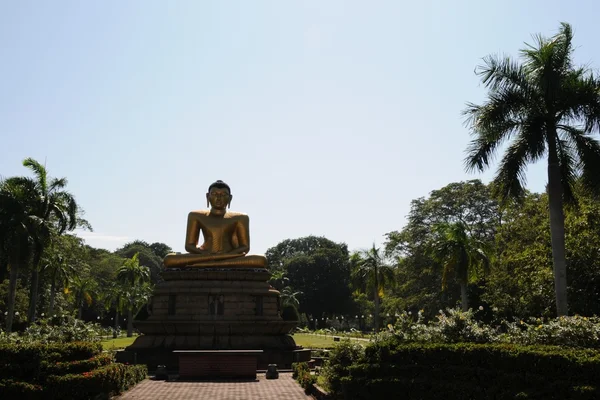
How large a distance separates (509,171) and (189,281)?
1248 centimetres

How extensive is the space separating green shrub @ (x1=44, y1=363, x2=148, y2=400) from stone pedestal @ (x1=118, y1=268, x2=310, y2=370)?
792cm

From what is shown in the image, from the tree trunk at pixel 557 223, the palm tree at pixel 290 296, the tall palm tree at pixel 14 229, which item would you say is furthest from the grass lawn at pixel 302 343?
the palm tree at pixel 290 296

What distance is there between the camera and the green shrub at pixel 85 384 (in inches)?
464

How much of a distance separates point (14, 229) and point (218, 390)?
17.2 metres

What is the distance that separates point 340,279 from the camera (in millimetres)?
73938

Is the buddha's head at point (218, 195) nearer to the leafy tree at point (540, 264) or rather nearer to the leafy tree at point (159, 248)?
the leafy tree at point (540, 264)

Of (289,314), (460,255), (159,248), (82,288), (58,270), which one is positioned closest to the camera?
(289,314)

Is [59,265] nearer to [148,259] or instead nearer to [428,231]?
[428,231]

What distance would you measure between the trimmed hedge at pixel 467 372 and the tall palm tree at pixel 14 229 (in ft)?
63.1

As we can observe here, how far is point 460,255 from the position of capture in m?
31.4

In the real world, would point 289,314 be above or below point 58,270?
below

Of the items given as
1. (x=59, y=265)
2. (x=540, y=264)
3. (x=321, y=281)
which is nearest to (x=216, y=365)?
(x=540, y=264)

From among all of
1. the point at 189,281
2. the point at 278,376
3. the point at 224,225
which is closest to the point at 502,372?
the point at 278,376

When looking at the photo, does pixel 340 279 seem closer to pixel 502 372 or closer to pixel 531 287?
pixel 531 287
